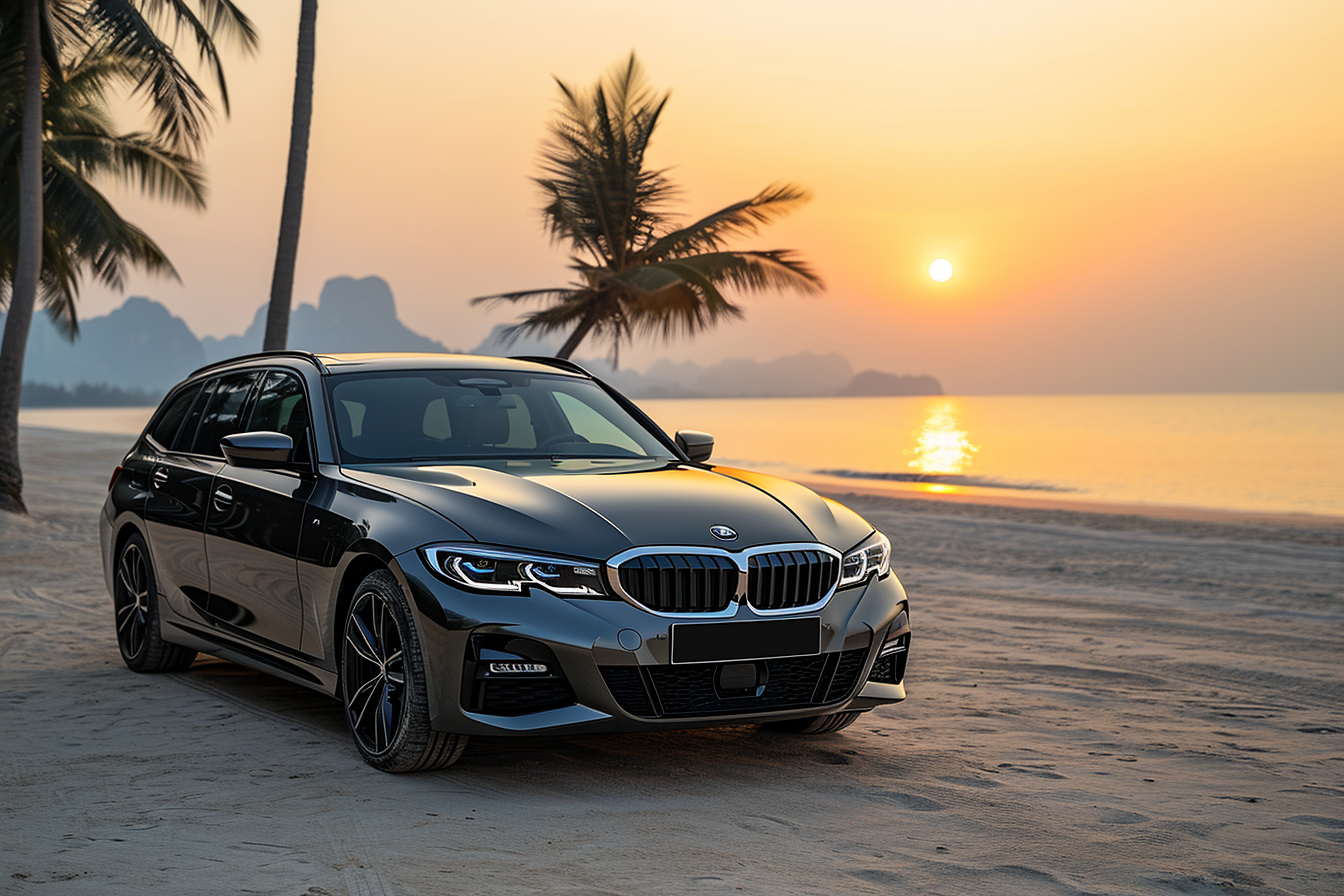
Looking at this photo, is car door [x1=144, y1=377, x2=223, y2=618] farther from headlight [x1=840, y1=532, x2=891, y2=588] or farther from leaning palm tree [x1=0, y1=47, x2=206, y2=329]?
leaning palm tree [x1=0, y1=47, x2=206, y2=329]

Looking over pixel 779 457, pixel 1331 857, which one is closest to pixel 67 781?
pixel 1331 857

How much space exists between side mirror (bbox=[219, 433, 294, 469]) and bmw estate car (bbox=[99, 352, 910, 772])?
11mm

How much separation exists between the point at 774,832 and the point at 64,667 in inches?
195

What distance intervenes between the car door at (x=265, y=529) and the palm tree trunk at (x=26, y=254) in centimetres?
1138

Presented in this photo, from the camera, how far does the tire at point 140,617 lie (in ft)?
23.2

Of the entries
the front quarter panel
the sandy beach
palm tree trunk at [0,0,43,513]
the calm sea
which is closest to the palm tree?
palm tree trunk at [0,0,43,513]

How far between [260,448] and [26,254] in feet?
41.4

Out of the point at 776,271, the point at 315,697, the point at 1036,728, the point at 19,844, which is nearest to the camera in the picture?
the point at 19,844

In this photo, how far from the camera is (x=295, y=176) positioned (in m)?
16.8

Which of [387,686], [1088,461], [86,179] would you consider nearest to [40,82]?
[86,179]

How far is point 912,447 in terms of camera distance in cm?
6291

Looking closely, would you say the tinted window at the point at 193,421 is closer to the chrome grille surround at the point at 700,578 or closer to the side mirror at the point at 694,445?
the side mirror at the point at 694,445

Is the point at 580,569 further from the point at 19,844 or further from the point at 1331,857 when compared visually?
the point at 1331,857

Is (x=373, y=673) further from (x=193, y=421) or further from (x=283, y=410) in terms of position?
(x=193, y=421)
